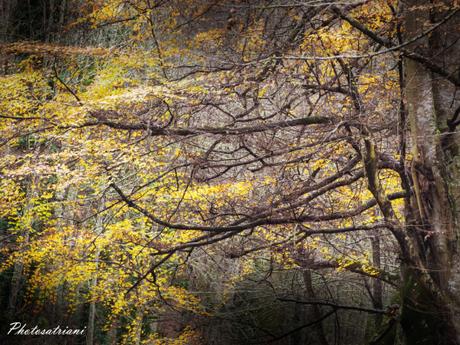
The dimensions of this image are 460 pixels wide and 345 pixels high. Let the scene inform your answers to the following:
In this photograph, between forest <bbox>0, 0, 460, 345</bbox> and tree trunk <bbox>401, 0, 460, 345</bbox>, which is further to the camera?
forest <bbox>0, 0, 460, 345</bbox>

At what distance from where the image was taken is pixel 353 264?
5902mm

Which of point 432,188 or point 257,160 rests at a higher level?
point 257,160

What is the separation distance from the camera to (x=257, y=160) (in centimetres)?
452

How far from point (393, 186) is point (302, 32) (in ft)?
10.7

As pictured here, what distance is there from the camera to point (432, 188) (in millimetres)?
3721

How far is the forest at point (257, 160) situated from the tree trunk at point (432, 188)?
0.01 m

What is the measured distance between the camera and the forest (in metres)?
3.95

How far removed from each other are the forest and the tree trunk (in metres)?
0.01

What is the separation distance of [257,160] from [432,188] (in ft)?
5.51

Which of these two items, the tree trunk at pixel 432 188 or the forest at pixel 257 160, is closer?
the tree trunk at pixel 432 188

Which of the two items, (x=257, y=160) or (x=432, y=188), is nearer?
(x=432, y=188)

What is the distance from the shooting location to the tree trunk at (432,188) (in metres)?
3.48

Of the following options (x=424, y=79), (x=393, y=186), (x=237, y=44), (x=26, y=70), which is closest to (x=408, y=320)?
(x=424, y=79)

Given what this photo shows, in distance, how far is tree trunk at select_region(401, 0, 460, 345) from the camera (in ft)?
11.4
